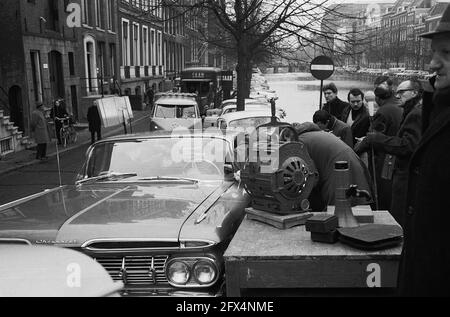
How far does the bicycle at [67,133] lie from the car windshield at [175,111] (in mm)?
4072

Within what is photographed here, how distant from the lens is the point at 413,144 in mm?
4359

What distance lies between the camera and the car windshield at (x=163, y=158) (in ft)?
16.1

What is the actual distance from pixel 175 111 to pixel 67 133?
477 centimetres

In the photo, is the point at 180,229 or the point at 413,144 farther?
the point at 413,144

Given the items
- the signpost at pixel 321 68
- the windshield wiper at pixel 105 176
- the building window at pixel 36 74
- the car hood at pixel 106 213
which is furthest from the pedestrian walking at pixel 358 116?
the building window at pixel 36 74

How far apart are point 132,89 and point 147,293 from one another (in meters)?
36.4

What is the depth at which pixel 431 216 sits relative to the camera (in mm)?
1908

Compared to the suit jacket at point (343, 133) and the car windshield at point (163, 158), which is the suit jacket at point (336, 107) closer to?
the suit jacket at point (343, 133)

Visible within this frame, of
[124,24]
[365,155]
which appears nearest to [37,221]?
[365,155]

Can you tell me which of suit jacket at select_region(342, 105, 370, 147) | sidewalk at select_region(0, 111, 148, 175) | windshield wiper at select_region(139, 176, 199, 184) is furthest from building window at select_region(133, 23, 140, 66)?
windshield wiper at select_region(139, 176, 199, 184)

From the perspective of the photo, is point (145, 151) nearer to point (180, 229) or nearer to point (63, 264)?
point (180, 229)

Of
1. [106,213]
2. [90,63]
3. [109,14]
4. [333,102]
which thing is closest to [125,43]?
[109,14]

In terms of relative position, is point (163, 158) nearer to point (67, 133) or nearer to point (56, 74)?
point (67, 133)
